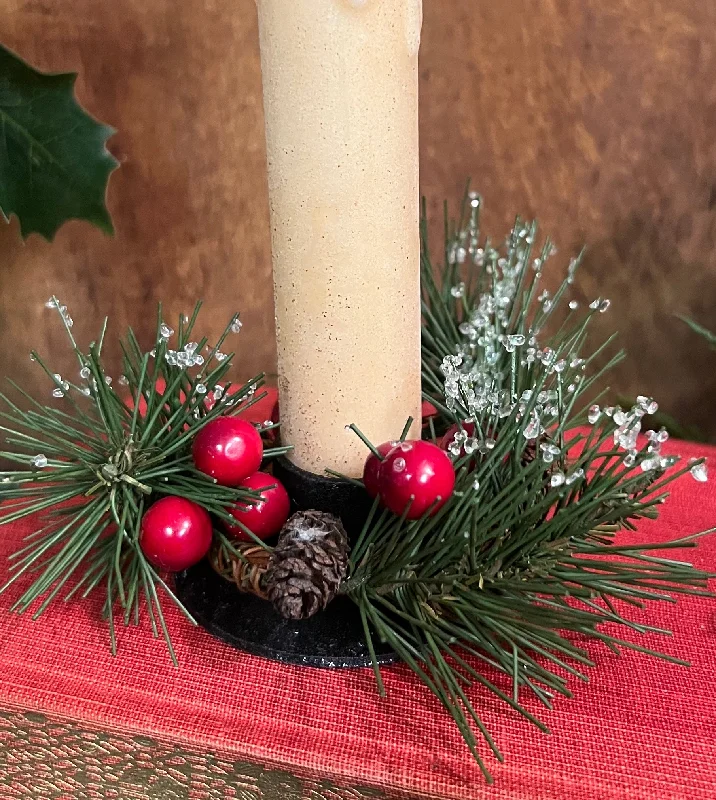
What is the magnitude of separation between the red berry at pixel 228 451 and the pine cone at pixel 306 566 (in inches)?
1.7

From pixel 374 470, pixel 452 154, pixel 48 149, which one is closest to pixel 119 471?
pixel 374 470

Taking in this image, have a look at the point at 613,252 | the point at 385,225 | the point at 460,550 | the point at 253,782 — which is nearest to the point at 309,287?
the point at 385,225

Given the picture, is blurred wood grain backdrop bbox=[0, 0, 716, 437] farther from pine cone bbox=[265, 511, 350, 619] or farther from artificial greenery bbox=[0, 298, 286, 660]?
pine cone bbox=[265, 511, 350, 619]

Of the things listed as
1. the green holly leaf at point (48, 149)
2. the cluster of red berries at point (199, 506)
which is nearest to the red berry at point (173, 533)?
the cluster of red berries at point (199, 506)

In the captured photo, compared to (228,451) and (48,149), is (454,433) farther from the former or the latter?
(48,149)

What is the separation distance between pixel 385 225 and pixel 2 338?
552mm

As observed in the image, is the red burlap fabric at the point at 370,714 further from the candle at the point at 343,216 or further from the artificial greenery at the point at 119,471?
the candle at the point at 343,216

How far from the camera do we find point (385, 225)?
1.48 feet

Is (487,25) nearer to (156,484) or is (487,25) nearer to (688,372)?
(688,372)

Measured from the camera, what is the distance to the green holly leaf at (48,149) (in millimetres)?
580

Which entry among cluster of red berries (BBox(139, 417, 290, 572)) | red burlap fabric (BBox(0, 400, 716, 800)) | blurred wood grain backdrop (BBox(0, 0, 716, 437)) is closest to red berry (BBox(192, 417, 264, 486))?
A: cluster of red berries (BBox(139, 417, 290, 572))

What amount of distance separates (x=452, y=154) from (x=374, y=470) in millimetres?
589

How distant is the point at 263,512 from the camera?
1.62 ft

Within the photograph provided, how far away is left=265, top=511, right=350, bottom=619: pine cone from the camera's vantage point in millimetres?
424
